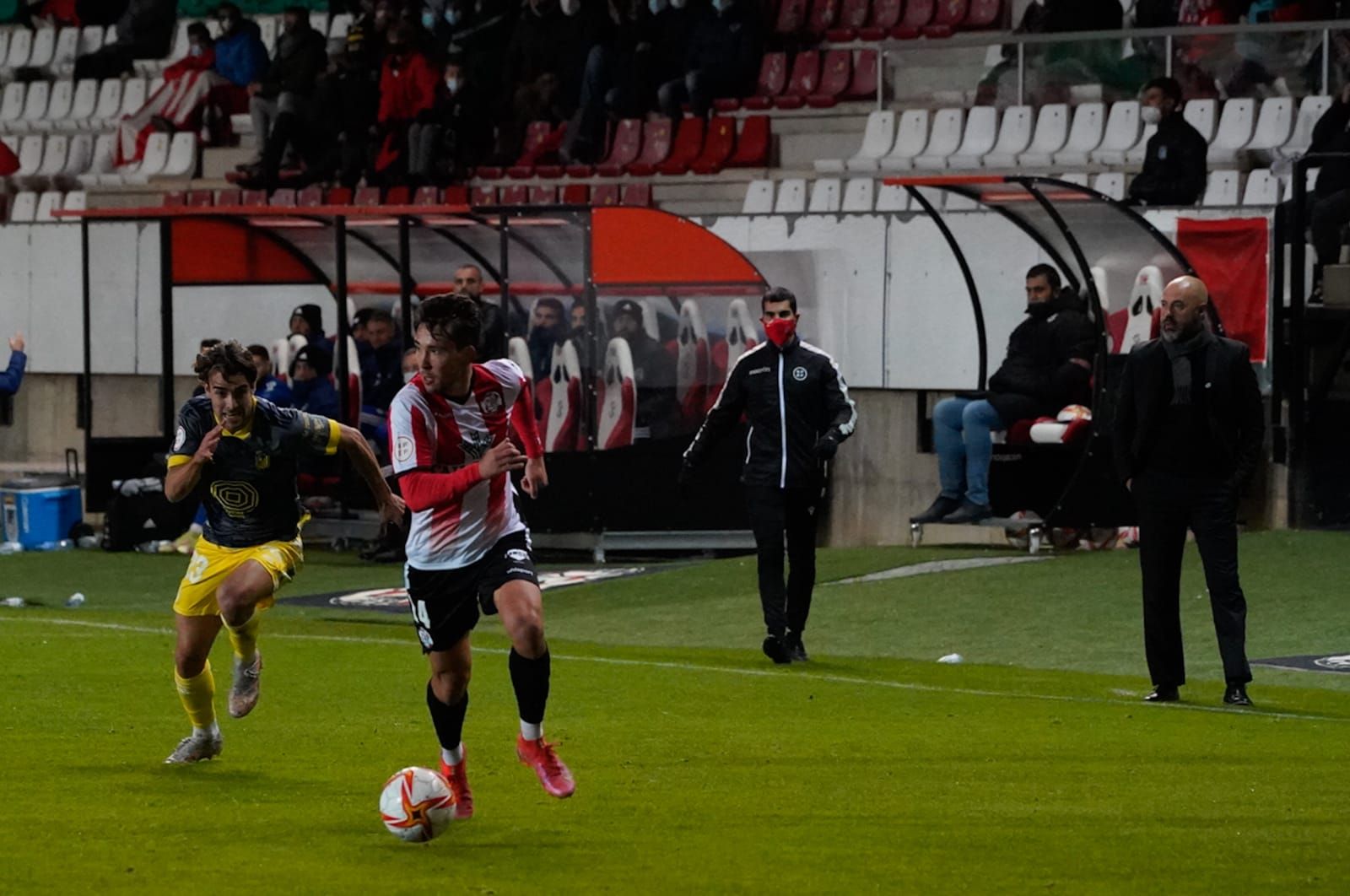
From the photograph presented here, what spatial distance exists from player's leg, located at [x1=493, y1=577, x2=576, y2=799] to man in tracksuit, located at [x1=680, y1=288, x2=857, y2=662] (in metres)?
5.29

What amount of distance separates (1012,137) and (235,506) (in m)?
14.0

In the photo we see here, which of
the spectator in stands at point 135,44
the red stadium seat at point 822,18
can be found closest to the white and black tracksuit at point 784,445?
the red stadium seat at point 822,18

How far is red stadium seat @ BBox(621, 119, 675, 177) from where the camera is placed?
2559cm

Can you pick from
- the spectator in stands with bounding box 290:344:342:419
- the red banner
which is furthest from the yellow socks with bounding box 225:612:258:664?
the spectator in stands with bounding box 290:344:342:419

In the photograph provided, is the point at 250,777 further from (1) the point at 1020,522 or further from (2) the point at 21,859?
(1) the point at 1020,522

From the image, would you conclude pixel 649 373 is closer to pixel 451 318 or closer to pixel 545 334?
pixel 545 334

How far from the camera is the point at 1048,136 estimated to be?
22.5 meters

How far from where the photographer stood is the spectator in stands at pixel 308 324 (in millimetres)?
21312

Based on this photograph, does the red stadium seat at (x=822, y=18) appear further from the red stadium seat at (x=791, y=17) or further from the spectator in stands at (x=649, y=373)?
the spectator in stands at (x=649, y=373)

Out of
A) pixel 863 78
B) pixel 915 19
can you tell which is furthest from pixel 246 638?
pixel 915 19

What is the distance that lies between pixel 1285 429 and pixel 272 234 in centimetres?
984

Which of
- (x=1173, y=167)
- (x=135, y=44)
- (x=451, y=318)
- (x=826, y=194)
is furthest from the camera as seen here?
(x=135, y=44)

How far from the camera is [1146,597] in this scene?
11773 millimetres

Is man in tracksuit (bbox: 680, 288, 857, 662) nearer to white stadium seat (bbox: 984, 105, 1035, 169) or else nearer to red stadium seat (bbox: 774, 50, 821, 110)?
white stadium seat (bbox: 984, 105, 1035, 169)
